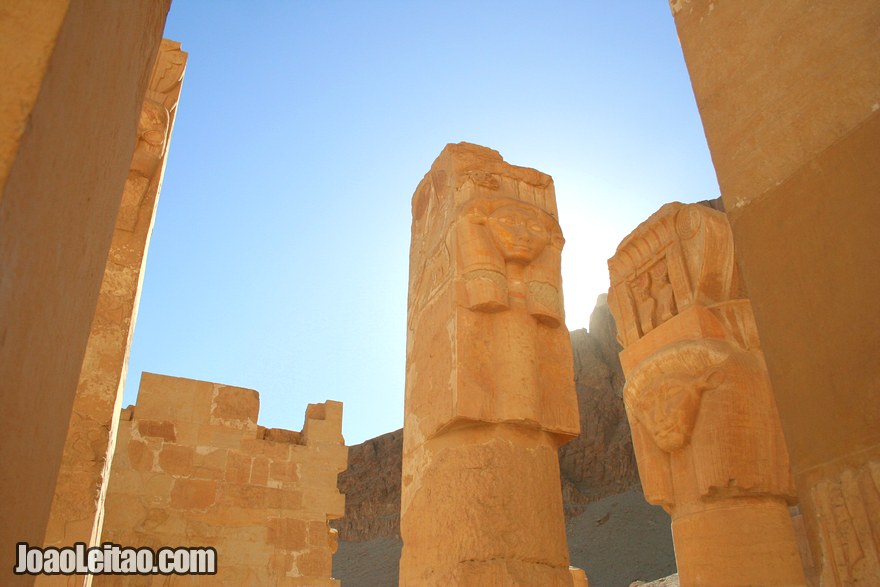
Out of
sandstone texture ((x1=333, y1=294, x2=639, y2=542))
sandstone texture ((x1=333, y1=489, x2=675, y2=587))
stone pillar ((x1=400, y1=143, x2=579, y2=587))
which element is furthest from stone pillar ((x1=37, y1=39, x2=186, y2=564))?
sandstone texture ((x1=333, y1=294, x2=639, y2=542))

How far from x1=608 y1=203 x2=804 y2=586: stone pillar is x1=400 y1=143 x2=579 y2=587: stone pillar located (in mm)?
1155

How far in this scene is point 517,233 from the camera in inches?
163

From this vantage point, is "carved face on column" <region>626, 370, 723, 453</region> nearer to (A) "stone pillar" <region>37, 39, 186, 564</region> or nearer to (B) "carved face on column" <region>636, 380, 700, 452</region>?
(B) "carved face on column" <region>636, 380, 700, 452</region>

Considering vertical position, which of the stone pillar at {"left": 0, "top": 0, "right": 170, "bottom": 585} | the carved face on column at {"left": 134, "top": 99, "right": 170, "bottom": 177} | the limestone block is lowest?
the stone pillar at {"left": 0, "top": 0, "right": 170, "bottom": 585}

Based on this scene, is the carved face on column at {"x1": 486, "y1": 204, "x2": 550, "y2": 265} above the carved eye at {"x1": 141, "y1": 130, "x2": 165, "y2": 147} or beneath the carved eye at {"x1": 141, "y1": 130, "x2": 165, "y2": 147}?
beneath

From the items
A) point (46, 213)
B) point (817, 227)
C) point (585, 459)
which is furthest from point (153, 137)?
point (585, 459)

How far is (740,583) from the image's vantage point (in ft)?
13.5

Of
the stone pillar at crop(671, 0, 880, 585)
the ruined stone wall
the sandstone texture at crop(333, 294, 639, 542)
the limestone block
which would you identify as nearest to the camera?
the stone pillar at crop(671, 0, 880, 585)

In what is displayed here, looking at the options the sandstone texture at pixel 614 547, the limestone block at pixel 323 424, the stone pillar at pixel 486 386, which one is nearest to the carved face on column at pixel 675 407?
the stone pillar at pixel 486 386

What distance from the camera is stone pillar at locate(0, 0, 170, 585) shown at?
82 centimetres

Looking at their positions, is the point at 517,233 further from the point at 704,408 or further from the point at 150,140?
the point at 150,140

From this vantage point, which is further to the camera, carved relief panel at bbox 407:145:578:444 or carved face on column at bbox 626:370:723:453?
carved face on column at bbox 626:370:723:453

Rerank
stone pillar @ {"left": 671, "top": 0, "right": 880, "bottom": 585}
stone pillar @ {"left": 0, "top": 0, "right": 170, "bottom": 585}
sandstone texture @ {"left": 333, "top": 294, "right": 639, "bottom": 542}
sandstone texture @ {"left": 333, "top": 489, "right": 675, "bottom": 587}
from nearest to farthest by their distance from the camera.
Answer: stone pillar @ {"left": 0, "top": 0, "right": 170, "bottom": 585} < stone pillar @ {"left": 671, "top": 0, "right": 880, "bottom": 585} < sandstone texture @ {"left": 333, "top": 489, "right": 675, "bottom": 587} < sandstone texture @ {"left": 333, "top": 294, "right": 639, "bottom": 542}

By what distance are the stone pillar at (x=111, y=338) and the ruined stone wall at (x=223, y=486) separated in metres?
2.14
